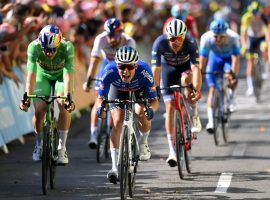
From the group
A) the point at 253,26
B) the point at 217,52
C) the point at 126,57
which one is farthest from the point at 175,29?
the point at 253,26

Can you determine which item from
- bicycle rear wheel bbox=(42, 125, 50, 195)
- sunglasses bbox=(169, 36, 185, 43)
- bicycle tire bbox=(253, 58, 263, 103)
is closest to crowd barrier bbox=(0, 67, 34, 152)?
sunglasses bbox=(169, 36, 185, 43)

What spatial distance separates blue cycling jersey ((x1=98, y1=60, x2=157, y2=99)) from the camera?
39.6 feet

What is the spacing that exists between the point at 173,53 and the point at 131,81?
94.2 inches

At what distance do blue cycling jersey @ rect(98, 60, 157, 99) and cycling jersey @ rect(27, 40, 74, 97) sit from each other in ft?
3.03

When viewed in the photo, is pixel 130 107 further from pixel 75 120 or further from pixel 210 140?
pixel 75 120

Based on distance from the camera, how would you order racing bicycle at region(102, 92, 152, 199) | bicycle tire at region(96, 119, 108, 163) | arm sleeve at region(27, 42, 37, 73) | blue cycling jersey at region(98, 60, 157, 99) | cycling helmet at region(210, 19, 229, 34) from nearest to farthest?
1. racing bicycle at region(102, 92, 152, 199)
2. blue cycling jersey at region(98, 60, 157, 99)
3. arm sleeve at region(27, 42, 37, 73)
4. bicycle tire at region(96, 119, 108, 163)
5. cycling helmet at region(210, 19, 229, 34)

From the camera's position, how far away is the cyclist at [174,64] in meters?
13.8

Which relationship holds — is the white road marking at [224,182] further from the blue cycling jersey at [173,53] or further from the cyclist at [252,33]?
the cyclist at [252,33]

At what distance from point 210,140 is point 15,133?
10.9ft

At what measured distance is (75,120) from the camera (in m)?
21.9

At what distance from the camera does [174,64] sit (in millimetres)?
14562

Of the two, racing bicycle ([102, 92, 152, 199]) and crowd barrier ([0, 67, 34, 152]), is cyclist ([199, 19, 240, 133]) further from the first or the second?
racing bicycle ([102, 92, 152, 199])

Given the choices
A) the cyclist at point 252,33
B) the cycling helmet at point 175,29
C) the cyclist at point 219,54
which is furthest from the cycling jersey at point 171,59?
the cyclist at point 252,33

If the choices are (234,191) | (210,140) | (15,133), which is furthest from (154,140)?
(234,191)
